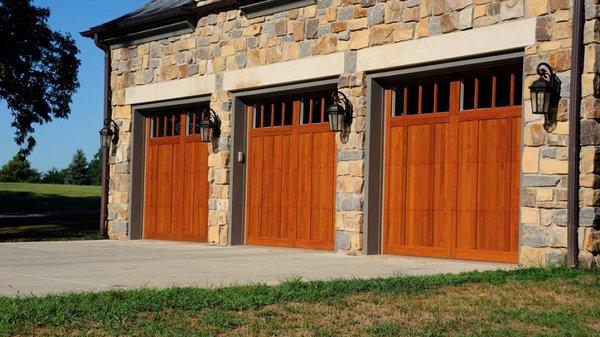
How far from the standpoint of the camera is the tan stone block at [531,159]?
1138cm

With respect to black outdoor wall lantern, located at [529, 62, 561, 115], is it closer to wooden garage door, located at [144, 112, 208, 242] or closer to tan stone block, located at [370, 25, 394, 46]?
tan stone block, located at [370, 25, 394, 46]

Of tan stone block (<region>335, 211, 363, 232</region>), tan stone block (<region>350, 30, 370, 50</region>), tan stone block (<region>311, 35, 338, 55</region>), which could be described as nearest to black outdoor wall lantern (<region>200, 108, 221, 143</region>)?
tan stone block (<region>311, 35, 338, 55</region>)

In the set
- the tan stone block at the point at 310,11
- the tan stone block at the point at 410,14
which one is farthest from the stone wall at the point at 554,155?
the tan stone block at the point at 310,11

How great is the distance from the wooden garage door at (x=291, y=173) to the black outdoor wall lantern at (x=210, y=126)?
0.67 metres

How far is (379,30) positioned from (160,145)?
665 centimetres

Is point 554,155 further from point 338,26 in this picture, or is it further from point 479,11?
point 338,26

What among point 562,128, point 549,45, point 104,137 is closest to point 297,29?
point 549,45

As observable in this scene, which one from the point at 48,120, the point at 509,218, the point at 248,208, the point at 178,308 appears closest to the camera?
the point at 178,308

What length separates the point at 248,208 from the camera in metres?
16.4

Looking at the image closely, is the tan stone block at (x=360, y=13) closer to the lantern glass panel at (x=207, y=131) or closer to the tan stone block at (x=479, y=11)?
the tan stone block at (x=479, y=11)

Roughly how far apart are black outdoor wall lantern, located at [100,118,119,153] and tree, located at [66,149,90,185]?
71229mm

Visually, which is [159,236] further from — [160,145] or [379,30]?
[379,30]

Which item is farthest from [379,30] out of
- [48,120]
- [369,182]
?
[48,120]

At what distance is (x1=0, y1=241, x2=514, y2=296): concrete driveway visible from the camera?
9344 millimetres
